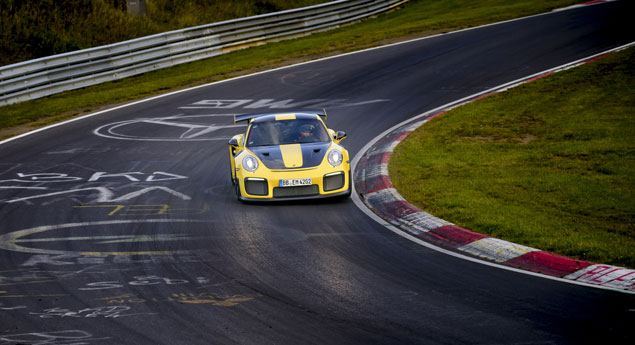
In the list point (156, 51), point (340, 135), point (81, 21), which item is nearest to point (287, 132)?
point (340, 135)

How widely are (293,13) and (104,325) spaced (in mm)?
27091

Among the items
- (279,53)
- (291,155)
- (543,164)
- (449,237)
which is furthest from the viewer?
(279,53)

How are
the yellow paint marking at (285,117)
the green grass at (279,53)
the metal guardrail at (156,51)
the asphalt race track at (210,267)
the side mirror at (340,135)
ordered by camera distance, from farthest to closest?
the metal guardrail at (156,51)
the green grass at (279,53)
the yellow paint marking at (285,117)
the side mirror at (340,135)
the asphalt race track at (210,267)

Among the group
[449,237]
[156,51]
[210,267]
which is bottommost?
[449,237]

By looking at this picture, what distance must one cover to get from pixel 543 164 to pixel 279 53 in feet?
53.6

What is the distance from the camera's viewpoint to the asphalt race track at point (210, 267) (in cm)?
743

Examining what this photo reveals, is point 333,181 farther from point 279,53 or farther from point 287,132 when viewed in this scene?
point 279,53

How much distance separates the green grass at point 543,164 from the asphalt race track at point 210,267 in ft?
3.90

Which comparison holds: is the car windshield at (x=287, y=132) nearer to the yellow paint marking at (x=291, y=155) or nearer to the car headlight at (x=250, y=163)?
the yellow paint marking at (x=291, y=155)

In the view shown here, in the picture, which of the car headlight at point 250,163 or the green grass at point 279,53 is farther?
the green grass at point 279,53

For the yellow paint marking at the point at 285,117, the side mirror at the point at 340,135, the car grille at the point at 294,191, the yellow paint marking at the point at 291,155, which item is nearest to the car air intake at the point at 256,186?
the car grille at the point at 294,191

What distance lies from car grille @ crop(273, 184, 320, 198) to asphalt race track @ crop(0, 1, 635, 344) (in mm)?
184

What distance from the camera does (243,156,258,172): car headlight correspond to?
14.0 m

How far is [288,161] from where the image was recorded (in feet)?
46.5
